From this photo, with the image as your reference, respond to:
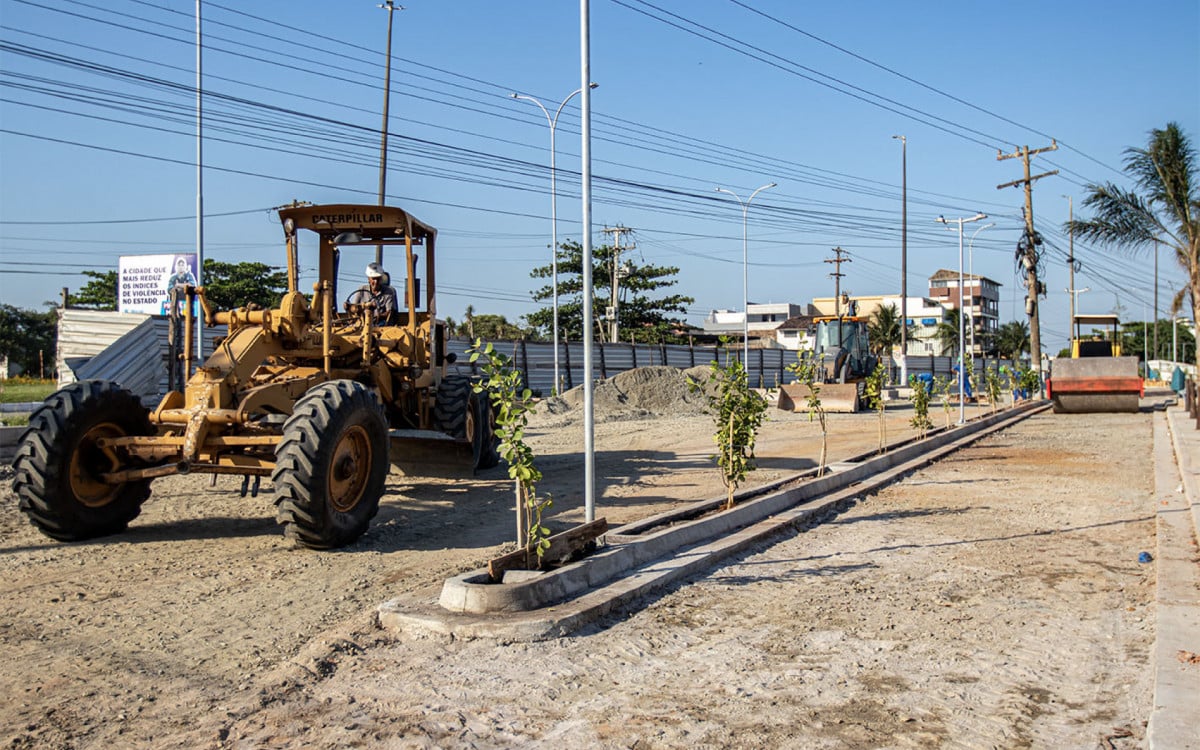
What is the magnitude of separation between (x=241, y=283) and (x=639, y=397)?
2770 centimetres

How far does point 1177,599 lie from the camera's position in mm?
6617

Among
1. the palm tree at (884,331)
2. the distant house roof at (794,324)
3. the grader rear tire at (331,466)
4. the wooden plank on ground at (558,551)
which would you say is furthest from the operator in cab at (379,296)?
the distant house roof at (794,324)

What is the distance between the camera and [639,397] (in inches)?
1237

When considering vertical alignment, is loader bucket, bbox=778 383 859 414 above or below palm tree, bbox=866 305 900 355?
below

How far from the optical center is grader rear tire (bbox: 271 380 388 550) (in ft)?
25.0

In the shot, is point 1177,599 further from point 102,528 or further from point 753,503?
point 102,528

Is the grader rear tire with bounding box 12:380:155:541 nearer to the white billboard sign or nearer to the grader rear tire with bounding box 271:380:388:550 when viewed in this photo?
the grader rear tire with bounding box 271:380:388:550

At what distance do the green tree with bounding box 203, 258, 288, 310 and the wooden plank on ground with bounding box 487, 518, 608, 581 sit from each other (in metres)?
45.0

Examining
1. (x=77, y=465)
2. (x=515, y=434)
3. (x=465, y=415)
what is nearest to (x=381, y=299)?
(x=465, y=415)

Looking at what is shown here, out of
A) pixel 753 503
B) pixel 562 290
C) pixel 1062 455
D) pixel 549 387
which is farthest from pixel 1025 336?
pixel 753 503

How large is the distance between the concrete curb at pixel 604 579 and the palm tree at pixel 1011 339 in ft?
276

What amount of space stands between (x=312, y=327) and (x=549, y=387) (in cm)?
2545

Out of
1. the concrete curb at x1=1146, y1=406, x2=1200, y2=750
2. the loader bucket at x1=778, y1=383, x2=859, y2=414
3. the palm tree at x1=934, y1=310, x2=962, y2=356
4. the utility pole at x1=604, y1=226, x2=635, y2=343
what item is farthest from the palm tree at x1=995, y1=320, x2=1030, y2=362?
the concrete curb at x1=1146, y1=406, x2=1200, y2=750

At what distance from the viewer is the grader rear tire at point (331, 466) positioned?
761 cm
